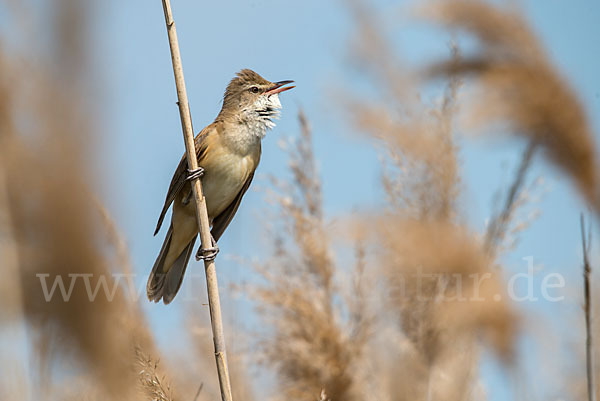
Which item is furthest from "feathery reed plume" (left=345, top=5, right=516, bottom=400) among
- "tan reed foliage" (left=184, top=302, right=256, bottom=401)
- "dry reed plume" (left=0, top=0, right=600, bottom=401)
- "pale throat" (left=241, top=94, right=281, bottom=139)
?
"pale throat" (left=241, top=94, right=281, bottom=139)

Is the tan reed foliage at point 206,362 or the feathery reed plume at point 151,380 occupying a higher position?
the feathery reed plume at point 151,380

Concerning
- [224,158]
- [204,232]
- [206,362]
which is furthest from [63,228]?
[224,158]

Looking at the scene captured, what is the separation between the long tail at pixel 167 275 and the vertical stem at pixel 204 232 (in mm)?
1167

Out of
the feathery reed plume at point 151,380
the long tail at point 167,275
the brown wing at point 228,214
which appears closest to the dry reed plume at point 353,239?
the feathery reed plume at point 151,380

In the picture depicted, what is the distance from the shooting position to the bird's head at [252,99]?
10.5 feet

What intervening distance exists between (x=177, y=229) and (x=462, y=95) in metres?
1.77

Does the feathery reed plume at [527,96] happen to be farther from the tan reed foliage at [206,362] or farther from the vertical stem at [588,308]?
the tan reed foliage at [206,362]

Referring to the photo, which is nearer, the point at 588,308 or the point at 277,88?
the point at 588,308

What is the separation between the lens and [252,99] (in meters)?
3.29

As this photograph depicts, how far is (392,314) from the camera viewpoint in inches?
80.6

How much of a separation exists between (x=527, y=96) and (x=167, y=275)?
1.85m

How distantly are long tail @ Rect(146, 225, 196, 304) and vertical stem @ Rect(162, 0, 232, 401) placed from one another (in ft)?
3.83

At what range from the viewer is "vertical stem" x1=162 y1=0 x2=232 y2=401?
5.44 feet

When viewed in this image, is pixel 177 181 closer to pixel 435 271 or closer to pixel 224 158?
pixel 224 158
